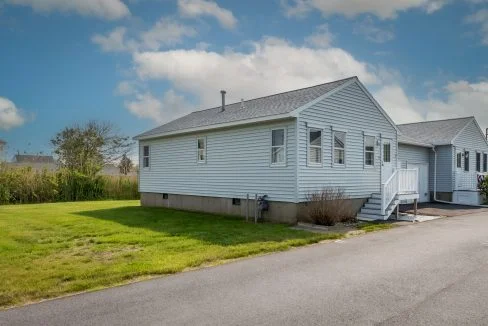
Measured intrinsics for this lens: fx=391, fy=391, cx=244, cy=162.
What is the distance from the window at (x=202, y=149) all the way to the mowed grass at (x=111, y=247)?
3.29 meters

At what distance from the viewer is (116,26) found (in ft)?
47.2

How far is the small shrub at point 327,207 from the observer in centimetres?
1293

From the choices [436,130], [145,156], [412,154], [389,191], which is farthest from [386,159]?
[145,156]

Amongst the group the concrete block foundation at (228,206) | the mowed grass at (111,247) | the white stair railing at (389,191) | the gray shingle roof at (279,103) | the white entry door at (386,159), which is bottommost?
the mowed grass at (111,247)

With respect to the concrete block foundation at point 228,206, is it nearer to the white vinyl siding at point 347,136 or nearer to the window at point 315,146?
the white vinyl siding at point 347,136

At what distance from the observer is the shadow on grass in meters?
10.2

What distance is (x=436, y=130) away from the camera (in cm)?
2612

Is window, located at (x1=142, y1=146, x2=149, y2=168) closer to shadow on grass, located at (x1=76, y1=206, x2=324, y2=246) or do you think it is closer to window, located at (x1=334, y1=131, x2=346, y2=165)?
shadow on grass, located at (x1=76, y1=206, x2=324, y2=246)

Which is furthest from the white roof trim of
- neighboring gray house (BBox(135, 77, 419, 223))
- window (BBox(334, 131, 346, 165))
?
window (BBox(334, 131, 346, 165))

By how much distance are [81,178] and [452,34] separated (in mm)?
23293

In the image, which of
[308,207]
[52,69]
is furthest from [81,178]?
[308,207]

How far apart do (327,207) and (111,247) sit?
7.06 m

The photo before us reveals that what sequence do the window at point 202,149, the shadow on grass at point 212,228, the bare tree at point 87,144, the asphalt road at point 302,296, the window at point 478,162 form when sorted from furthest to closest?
the bare tree at point 87,144
the window at point 478,162
the window at point 202,149
the shadow on grass at point 212,228
the asphalt road at point 302,296

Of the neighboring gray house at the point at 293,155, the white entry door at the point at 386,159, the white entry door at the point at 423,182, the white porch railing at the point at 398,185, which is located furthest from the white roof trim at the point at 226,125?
the white entry door at the point at 423,182
